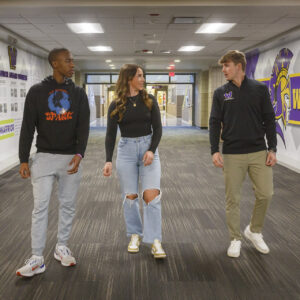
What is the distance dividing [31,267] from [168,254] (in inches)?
40.2

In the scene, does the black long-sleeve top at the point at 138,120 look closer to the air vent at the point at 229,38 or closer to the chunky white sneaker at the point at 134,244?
the chunky white sneaker at the point at 134,244

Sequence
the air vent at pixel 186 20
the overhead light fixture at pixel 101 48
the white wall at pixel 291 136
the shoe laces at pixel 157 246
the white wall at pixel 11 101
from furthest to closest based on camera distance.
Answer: the overhead light fixture at pixel 101 48
the white wall at pixel 11 101
the white wall at pixel 291 136
the air vent at pixel 186 20
the shoe laces at pixel 157 246

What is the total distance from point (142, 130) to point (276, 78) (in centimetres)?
636

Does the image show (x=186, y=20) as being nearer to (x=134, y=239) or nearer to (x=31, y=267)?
(x=134, y=239)

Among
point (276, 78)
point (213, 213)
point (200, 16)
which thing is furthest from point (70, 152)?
point (276, 78)

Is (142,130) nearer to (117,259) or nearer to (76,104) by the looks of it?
(76,104)

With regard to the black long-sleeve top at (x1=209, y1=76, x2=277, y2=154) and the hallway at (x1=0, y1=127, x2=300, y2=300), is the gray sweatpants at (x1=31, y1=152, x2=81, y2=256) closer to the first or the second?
the hallway at (x1=0, y1=127, x2=300, y2=300)

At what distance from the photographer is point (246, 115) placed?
250 cm

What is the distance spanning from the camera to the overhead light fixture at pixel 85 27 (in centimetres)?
652

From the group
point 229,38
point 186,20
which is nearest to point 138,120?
point 186,20

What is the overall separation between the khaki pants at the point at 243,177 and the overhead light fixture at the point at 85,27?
487 cm

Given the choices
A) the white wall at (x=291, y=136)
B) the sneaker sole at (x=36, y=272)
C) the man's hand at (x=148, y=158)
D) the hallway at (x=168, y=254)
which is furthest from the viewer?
the white wall at (x=291, y=136)

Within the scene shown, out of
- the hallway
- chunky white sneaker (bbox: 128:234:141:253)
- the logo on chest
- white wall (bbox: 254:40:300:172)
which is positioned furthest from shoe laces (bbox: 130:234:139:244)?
white wall (bbox: 254:40:300:172)

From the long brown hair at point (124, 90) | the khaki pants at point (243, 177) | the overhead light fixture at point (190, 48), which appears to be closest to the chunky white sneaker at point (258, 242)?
the khaki pants at point (243, 177)
